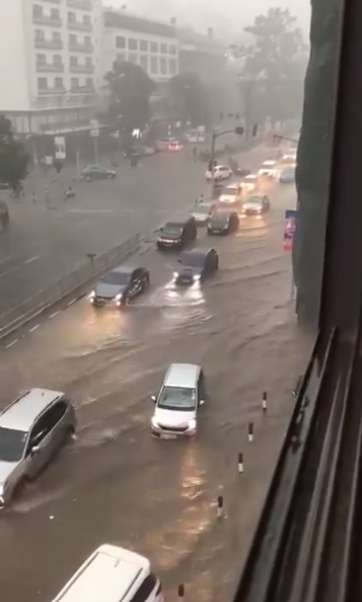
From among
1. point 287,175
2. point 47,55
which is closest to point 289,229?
point 287,175

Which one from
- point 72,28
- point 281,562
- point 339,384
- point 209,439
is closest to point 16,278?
point 72,28

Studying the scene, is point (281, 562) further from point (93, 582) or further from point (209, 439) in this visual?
point (209, 439)

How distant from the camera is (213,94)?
2.33 meters

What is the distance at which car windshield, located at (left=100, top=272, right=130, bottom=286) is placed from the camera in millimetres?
2422

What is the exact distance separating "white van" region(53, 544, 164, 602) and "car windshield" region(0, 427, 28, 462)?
39 centimetres

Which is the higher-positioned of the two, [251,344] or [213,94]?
[213,94]

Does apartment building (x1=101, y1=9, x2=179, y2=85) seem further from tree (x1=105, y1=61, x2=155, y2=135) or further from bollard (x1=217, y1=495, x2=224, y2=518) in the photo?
bollard (x1=217, y1=495, x2=224, y2=518)

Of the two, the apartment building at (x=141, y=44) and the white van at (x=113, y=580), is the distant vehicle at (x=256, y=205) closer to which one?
the apartment building at (x=141, y=44)

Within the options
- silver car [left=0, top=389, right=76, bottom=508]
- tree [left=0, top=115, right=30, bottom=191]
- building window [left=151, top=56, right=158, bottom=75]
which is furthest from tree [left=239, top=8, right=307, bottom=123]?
silver car [left=0, top=389, right=76, bottom=508]

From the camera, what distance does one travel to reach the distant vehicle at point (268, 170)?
241cm

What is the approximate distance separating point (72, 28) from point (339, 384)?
5.28 feet

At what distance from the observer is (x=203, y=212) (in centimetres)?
257

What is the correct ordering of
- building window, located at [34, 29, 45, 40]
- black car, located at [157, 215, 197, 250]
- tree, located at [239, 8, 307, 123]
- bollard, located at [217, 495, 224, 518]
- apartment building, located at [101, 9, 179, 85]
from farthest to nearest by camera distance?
black car, located at [157, 215, 197, 250], building window, located at [34, 29, 45, 40], apartment building, located at [101, 9, 179, 85], tree, located at [239, 8, 307, 123], bollard, located at [217, 495, 224, 518]

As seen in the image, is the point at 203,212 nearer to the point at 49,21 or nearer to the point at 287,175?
the point at 287,175
